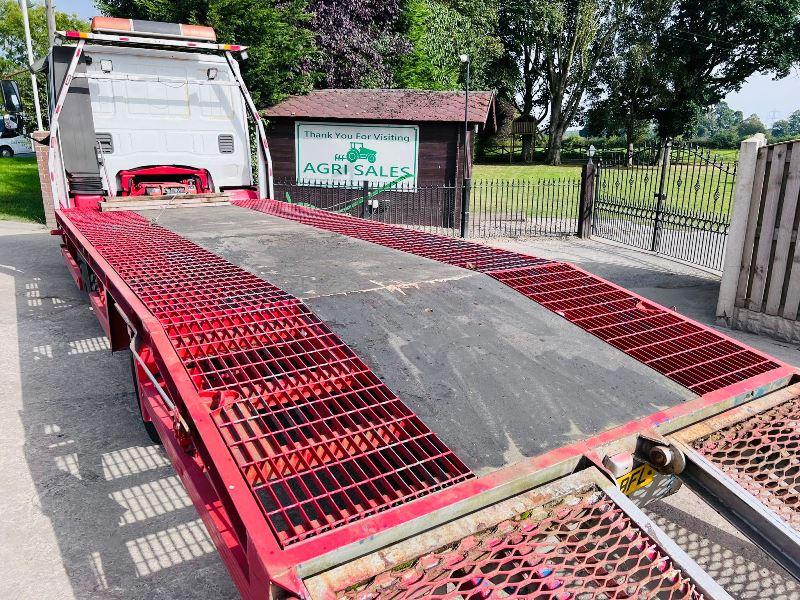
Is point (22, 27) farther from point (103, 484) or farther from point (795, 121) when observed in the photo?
point (795, 121)

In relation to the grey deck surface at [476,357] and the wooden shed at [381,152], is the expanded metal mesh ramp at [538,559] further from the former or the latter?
the wooden shed at [381,152]

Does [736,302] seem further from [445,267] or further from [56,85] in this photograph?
[56,85]

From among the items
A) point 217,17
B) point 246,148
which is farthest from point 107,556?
point 217,17

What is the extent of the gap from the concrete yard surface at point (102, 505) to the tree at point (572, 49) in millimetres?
31698

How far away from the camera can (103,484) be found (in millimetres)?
3617

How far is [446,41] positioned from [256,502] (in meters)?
27.2

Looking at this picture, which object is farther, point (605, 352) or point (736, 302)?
point (736, 302)

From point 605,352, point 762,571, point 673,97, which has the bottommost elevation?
point 762,571

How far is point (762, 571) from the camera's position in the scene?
3.05m

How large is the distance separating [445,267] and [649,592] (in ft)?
8.27

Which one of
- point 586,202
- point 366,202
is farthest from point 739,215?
point 366,202

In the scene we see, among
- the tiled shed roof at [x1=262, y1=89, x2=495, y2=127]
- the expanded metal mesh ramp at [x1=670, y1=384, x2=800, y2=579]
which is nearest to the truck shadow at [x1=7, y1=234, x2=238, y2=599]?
the expanded metal mesh ramp at [x1=670, y1=384, x2=800, y2=579]

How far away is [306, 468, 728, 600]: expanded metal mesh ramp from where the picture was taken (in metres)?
1.59

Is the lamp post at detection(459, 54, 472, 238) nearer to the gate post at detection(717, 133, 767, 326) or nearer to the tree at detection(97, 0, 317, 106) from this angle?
the tree at detection(97, 0, 317, 106)
